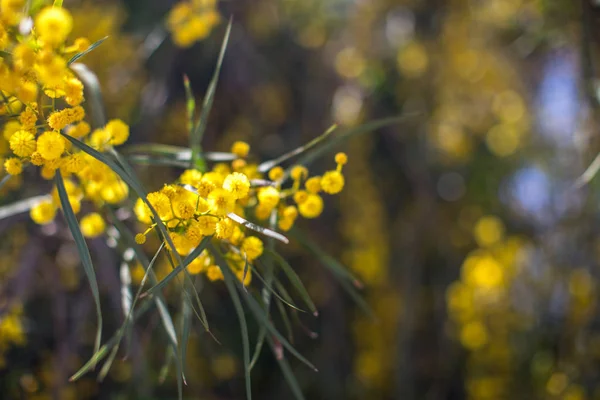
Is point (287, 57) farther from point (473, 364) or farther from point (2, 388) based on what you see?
point (2, 388)

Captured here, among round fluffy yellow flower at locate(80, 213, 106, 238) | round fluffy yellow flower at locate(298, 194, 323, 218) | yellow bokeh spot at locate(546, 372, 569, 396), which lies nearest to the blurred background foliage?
yellow bokeh spot at locate(546, 372, 569, 396)

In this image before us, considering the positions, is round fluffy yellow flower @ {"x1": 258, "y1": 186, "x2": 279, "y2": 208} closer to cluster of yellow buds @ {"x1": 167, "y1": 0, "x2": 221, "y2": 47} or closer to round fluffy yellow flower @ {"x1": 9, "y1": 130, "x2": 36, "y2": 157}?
round fluffy yellow flower @ {"x1": 9, "y1": 130, "x2": 36, "y2": 157}

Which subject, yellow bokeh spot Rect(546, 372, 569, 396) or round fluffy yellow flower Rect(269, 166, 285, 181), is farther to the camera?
yellow bokeh spot Rect(546, 372, 569, 396)

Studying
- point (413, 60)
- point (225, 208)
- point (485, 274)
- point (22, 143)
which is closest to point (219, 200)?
point (225, 208)

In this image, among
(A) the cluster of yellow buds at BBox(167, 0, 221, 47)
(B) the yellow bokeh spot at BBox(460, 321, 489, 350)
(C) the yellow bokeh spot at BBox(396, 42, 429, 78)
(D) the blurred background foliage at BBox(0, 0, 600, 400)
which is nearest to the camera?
(A) the cluster of yellow buds at BBox(167, 0, 221, 47)

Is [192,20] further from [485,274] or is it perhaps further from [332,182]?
[485,274]

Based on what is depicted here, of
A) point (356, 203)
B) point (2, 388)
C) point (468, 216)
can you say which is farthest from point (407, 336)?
point (2, 388)
